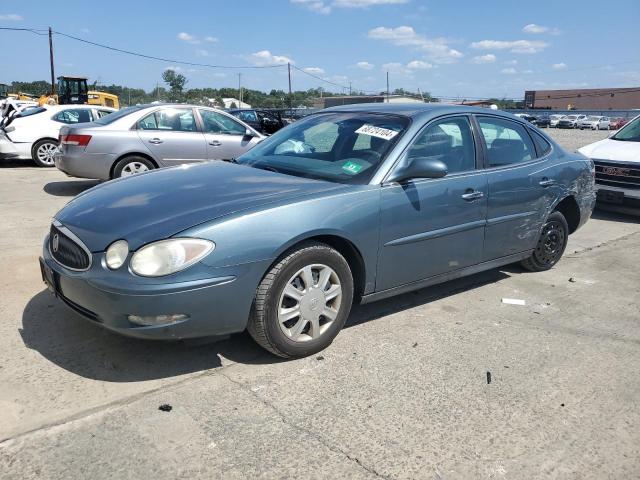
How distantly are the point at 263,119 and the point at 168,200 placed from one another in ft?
50.8

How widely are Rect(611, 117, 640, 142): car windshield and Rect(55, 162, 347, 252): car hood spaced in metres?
7.73

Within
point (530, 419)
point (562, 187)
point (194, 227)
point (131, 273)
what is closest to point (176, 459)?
point (131, 273)

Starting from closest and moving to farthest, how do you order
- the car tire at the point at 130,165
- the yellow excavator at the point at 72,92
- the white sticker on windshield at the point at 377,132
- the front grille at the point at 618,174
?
the white sticker on windshield at the point at 377,132
the front grille at the point at 618,174
the car tire at the point at 130,165
the yellow excavator at the point at 72,92

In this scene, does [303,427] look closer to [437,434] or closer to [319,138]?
[437,434]

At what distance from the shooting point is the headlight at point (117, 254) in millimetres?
2949

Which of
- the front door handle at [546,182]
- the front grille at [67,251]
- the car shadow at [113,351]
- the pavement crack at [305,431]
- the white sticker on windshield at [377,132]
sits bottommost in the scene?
the pavement crack at [305,431]

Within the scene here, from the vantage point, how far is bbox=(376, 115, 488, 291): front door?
12.3ft

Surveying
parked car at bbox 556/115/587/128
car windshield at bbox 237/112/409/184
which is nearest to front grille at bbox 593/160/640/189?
car windshield at bbox 237/112/409/184

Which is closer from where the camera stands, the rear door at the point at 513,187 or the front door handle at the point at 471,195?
the front door handle at the point at 471,195

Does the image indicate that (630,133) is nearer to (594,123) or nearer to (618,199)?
(618,199)

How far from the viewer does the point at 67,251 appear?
3246mm

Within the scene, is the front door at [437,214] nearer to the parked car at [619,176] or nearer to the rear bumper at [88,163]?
the parked car at [619,176]

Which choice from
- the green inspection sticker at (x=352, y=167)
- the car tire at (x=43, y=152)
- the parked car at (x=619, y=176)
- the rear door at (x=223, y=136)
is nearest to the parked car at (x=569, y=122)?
the parked car at (x=619, y=176)

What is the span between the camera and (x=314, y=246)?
3.35 metres
